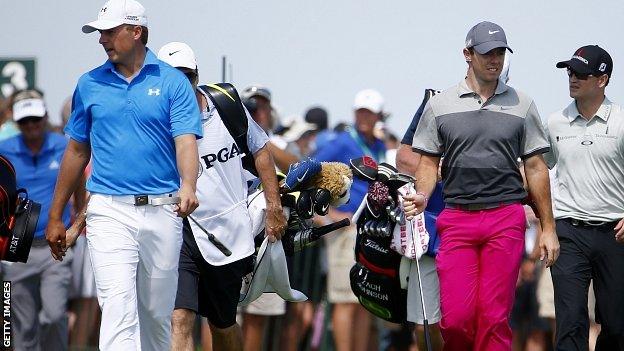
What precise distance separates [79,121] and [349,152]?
510 centimetres

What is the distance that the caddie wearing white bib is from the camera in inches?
384

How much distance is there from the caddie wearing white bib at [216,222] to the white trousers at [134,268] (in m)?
0.90

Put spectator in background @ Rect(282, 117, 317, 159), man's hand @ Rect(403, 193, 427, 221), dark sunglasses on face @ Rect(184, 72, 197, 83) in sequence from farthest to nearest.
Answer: spectator in background @ Rect(282, 117, 317, 159) < dark sunglasses on face @ Rect(184, 72, 197, 83) < man's hand @ Rect(403, 193, 427, 221)

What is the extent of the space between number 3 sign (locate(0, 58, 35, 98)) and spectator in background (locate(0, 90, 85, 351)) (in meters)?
3.02

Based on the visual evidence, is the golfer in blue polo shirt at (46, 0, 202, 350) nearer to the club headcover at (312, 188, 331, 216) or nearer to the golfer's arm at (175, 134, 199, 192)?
the golfer's arm at (175, 134, 199, 192)

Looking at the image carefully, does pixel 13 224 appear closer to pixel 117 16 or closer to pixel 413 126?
pixel 117 16

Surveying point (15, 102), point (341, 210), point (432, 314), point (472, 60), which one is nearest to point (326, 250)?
point (341, 210)

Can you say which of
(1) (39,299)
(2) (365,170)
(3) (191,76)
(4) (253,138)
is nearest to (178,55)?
(3) (191,76)

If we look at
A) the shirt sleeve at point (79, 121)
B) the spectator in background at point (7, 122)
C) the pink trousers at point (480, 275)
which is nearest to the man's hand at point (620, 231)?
the pink trousers at point (480, 275)

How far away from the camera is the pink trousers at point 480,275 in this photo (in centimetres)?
953

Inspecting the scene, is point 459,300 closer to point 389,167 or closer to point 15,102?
point 389,167

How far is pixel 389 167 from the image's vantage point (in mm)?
10188

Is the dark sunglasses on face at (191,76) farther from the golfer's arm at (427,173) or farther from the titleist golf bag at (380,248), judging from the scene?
the golfer's arm at (427,173)

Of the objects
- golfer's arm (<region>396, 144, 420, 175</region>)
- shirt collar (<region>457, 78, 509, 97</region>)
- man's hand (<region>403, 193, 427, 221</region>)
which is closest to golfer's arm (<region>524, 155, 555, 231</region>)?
shirt collar (<region>457, 78, 509, 97</region>)
